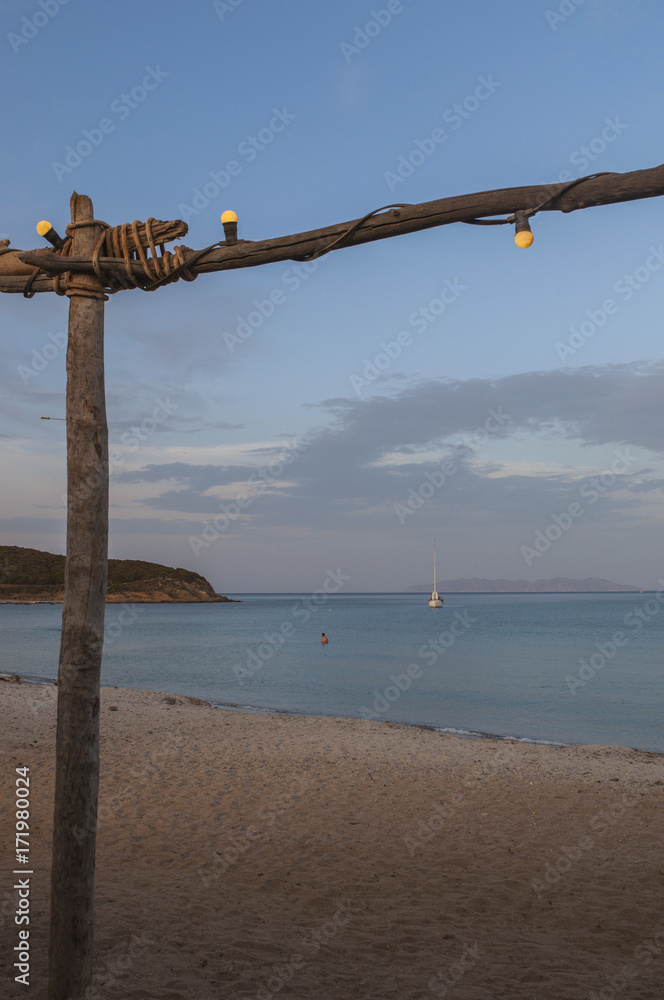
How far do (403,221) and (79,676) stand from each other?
2.48 metres

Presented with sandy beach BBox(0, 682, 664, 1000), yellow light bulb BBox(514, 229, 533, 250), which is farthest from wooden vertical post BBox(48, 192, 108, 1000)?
yellow light bulb BBox(514, 229, 533, 250)

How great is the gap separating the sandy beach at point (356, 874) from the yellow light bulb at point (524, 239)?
4090mm

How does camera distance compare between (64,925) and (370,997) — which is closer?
(64,925)

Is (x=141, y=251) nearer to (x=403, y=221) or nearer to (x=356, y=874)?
(x=403, y=221)

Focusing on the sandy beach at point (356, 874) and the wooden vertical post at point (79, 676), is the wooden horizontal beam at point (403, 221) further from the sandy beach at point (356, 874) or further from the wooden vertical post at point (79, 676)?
the sandy beach at point (356, 874)

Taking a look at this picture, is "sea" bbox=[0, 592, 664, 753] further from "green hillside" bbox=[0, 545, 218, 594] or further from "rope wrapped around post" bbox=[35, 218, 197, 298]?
"green hillside" bbox=[0, 545, 218, 594]

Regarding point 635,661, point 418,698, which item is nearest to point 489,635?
point 635,661

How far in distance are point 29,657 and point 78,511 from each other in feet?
115

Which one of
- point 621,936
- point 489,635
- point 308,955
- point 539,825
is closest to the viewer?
point 308,955

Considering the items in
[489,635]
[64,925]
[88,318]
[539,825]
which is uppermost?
[88,318]

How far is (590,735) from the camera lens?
17234mm

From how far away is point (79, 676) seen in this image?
2891 mm

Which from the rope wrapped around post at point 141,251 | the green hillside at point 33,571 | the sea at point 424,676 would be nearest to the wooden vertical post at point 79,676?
the rope wrapped around post at point 141,251

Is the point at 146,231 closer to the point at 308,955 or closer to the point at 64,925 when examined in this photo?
the point at 64,925
